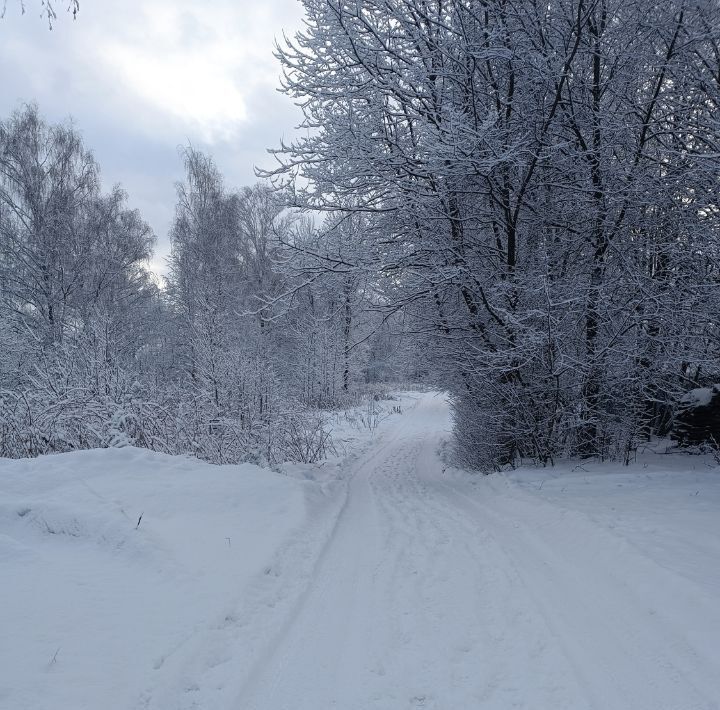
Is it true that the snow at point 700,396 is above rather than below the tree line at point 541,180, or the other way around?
below

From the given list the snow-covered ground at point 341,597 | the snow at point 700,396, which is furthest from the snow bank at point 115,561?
the snow at point 700,396

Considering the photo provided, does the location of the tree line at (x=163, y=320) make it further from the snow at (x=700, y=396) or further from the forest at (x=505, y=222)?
the snow at (x=700, y=396)

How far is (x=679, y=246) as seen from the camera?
632 cm

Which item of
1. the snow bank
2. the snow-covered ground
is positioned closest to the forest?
the snow-covered ground

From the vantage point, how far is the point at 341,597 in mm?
3365

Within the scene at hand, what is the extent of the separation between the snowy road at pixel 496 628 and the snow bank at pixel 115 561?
2.18 ft

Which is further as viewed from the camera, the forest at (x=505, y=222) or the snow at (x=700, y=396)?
the snow at (x=700, y=396)

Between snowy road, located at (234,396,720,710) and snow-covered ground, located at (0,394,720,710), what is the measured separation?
0.01 m

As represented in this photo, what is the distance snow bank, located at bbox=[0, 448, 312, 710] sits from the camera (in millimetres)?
2257

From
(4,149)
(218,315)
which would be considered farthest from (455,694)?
(4,149)

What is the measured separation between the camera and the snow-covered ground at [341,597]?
2281 millimetres

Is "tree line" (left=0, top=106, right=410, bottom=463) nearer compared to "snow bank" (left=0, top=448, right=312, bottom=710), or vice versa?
"snow bank" (left=0, top=448, right=312, bottom=710)

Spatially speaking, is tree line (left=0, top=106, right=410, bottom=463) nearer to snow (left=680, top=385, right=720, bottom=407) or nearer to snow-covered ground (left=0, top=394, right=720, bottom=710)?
snow-covered ground (left=0, top=394, right=720, bottom=710)

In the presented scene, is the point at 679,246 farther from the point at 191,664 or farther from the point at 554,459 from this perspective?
the point at 191,664
